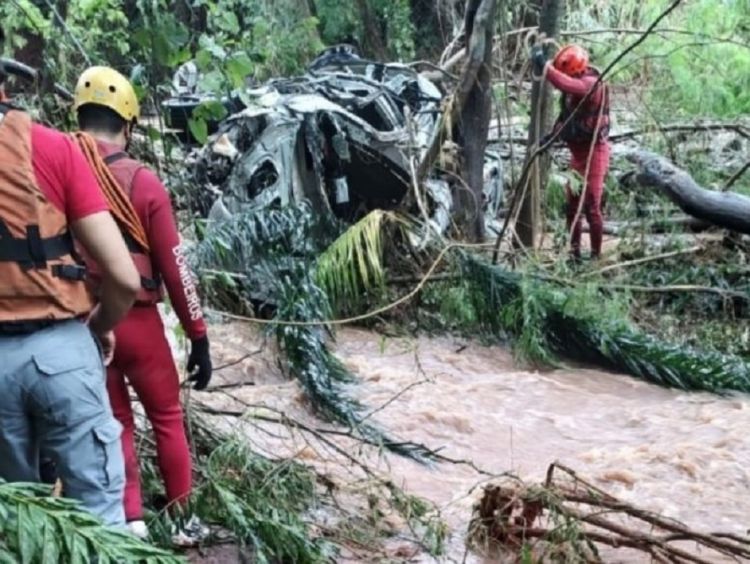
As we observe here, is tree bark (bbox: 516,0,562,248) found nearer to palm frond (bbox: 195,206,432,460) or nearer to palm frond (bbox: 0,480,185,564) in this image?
palm frond (bbox: 195,206,432,460)

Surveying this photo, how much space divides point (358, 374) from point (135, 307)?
3.54 metres

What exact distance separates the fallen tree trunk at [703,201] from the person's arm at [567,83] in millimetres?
5230

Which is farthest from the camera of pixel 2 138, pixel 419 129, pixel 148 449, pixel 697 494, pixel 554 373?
pixel 419 129

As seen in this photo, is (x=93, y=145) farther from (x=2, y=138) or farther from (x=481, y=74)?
(x=481, y=74)

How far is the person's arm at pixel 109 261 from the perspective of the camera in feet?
8.83

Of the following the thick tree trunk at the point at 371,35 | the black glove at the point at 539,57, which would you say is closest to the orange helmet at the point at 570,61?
the black glove at the point at 539,57

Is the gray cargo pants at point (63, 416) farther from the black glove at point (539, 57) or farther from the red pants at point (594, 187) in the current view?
the red pants at point (594, 187)

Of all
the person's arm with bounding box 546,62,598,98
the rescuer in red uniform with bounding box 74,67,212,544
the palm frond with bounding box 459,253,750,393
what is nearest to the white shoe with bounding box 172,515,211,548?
the rescuer in red uniform with bounding box 74,67,212,544

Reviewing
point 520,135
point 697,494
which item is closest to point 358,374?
point 697,494

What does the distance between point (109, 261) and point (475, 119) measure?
271 inches

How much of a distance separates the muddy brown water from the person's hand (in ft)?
4.90

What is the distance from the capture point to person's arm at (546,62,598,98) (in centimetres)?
871

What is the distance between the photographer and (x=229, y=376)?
6.66 m

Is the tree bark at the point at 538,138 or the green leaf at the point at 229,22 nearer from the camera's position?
the green leaf at the point at 229,22
